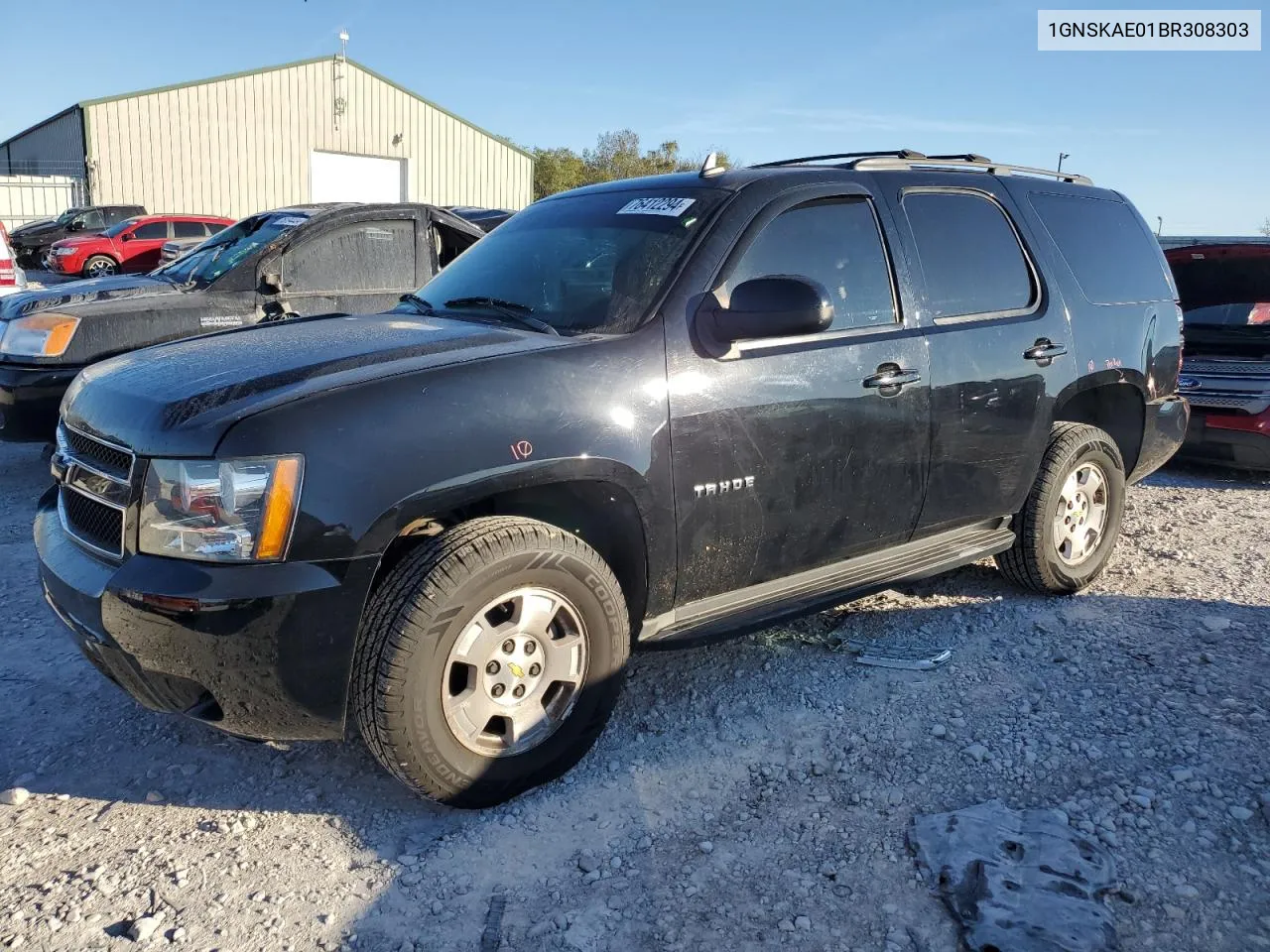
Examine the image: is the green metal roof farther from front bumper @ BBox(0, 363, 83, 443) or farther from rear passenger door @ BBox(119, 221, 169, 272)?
front bumper @ BBox(0, 363, 83, 443)

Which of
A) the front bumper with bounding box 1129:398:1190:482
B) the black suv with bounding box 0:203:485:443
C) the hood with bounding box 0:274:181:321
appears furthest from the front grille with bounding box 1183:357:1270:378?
the hood with bounding box 0:274:181:321

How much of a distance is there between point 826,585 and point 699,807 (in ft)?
3.31

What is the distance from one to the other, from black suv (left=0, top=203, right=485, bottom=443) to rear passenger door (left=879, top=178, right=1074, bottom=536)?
3.86m

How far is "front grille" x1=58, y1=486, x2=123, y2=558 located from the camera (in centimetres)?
269

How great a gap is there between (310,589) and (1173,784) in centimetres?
263

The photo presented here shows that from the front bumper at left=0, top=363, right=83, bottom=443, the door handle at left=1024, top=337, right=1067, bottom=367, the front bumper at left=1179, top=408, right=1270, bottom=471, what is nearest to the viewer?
the door handle at left=1024, top=337, right=1067, bottom=367

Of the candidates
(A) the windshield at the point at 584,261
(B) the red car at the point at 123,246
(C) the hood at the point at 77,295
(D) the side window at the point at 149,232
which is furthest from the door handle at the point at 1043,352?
(D) the side window at the point at 149,232

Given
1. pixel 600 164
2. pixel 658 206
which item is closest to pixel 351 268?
pixel 658 206

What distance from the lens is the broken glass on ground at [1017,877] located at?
7.70ft

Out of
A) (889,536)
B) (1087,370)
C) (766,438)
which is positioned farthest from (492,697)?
(1087,370)

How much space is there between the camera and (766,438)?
10.7ft

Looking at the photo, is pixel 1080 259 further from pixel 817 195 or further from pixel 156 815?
pixel 156 815

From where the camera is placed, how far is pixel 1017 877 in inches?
99.9

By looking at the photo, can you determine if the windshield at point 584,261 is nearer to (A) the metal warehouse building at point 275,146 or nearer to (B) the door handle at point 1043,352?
(B) the door handle at point 1043,352
